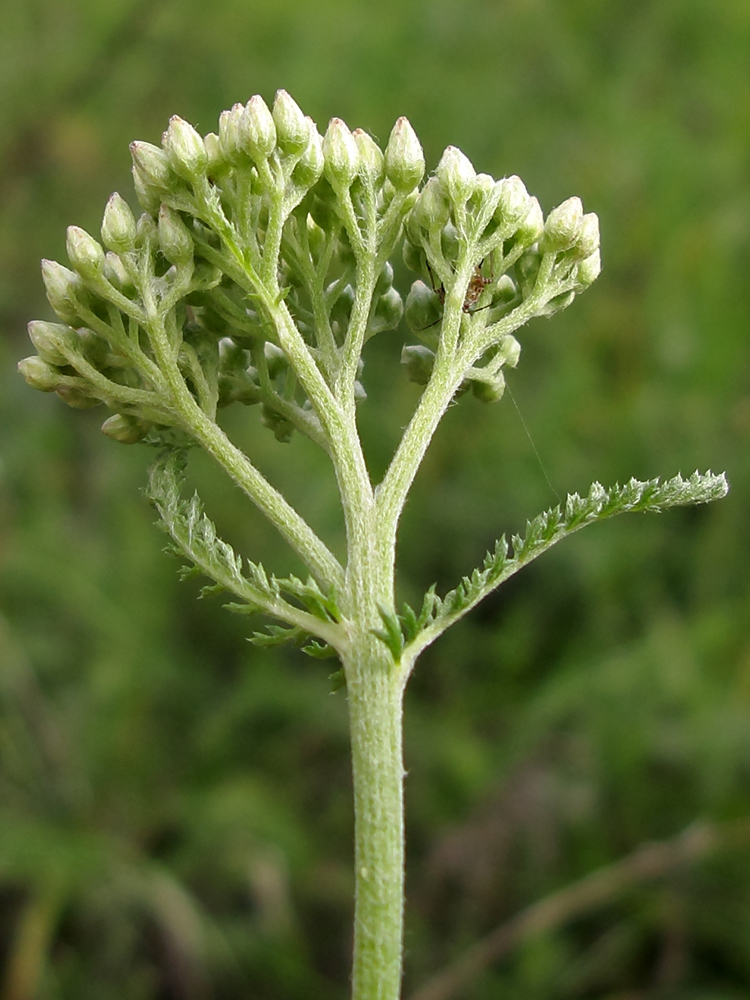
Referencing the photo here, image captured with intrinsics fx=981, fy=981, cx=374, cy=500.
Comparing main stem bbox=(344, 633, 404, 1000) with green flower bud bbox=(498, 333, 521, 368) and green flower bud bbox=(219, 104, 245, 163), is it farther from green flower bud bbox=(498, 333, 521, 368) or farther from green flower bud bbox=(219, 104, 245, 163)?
green flower bud bbox=(219, 104, 245, 163)

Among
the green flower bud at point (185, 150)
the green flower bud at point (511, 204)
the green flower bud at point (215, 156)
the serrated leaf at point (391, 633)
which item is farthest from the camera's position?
the green flower bud at point (511, 204)

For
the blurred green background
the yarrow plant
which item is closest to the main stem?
the yarrow plant

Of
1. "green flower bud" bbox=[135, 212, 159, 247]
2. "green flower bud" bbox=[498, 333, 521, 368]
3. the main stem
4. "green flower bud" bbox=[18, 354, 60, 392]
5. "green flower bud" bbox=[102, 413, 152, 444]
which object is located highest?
"green flower bud" bbox=[135, 212, 159, 247]

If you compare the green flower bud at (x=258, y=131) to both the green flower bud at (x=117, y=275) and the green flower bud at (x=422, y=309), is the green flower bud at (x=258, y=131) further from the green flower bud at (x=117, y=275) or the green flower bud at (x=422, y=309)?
the green flower bud at (x=422, y=309)

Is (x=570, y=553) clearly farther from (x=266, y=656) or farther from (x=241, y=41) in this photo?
(x=241, y=41)

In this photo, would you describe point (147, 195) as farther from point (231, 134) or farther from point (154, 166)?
point (231, 134)


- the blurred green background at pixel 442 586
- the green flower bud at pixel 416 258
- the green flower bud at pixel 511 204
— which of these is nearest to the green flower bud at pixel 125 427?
the green flower bud at pixel 416 258

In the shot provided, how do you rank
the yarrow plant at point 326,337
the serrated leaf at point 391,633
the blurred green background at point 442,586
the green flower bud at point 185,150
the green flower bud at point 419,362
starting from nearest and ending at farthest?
the serrated leaf at point 391,633, the yarrow plant at point 326,337, the green flower bud at point 185,150, the green flower bud at point 419,362, the blurred green background at point 442,586
